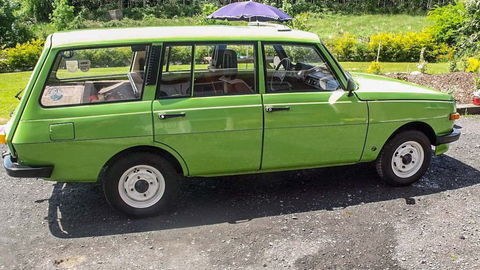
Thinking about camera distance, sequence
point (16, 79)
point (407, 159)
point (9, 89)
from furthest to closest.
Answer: point (16, 79) < point (9, 89) < point (407, 159)

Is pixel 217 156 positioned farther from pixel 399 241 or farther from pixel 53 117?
pixel 399 241

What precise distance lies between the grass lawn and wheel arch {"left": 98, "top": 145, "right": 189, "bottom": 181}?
0.96 m

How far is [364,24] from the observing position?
24.6 m

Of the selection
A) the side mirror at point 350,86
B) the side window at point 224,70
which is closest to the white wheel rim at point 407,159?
the side mirror at point 350,86

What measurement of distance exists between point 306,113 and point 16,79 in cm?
1080

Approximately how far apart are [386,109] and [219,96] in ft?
6.12

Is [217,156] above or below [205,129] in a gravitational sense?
below

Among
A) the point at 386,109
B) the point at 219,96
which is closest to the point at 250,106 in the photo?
the point at 219,96

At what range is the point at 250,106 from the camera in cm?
457

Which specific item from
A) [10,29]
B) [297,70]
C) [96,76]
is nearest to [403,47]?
[297,70]

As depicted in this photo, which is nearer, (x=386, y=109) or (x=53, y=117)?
(x=53, y=117)

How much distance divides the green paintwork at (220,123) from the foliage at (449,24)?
13610 millimetres

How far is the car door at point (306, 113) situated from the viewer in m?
4.69

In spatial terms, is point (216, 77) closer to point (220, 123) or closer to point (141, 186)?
point (220, 123)
